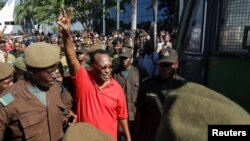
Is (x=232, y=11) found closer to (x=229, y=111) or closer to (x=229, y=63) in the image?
(x=229, y=63)

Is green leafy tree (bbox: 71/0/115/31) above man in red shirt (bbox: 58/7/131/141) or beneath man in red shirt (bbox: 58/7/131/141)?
above

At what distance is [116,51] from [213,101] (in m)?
7.02

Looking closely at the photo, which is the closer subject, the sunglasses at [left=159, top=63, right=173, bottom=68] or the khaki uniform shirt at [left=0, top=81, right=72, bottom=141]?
the khaki uniform shirt at [left=0, top=81, right=72, bottom=141]

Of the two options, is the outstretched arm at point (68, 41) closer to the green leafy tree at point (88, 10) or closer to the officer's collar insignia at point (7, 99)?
the officer's collar insignia at point (7, 99)

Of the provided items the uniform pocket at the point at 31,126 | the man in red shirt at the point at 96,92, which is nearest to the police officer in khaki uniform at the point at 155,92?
the man in red shirt at the point at 96,92

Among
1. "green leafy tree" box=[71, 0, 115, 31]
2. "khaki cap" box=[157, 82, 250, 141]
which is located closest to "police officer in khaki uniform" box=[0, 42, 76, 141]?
"khaki cap" box=[157, 82, 250, 141]

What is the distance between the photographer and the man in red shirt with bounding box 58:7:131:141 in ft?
11.5

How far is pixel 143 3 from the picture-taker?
161ft

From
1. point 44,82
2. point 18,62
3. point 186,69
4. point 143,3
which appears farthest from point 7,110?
point 143,3

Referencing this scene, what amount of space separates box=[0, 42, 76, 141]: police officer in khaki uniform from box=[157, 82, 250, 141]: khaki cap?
74.7 inches

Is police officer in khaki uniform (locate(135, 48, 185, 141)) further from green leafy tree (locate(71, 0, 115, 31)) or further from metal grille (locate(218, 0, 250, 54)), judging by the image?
green leafy tree (locate(71, 0, 115, 31))

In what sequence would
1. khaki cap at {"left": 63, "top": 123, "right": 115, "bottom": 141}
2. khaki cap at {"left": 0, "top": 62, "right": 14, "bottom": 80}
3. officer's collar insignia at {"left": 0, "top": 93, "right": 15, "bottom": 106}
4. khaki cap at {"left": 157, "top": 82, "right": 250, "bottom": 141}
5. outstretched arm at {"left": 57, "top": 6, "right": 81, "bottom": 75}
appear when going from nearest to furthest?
khaki cap at {"left": 157, "top": 82, "right": 250, "bottom": 141}, khaki cap at {"left": 63, "top": 123, "right": 115, "bottom": 141}, officer's collar insignia at {"left": 0, "top": 93, "right": 15, "bottom": 106}, outstretched arm at {"left": 57, "top": 6, "right": 81, "bottom": 75}, khaki cap at {"left": 0, "top": 62, "right": 14, "bottom": 80}

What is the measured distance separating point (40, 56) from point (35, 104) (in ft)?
1.00

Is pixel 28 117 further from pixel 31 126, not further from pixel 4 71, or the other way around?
pixel 4 71
